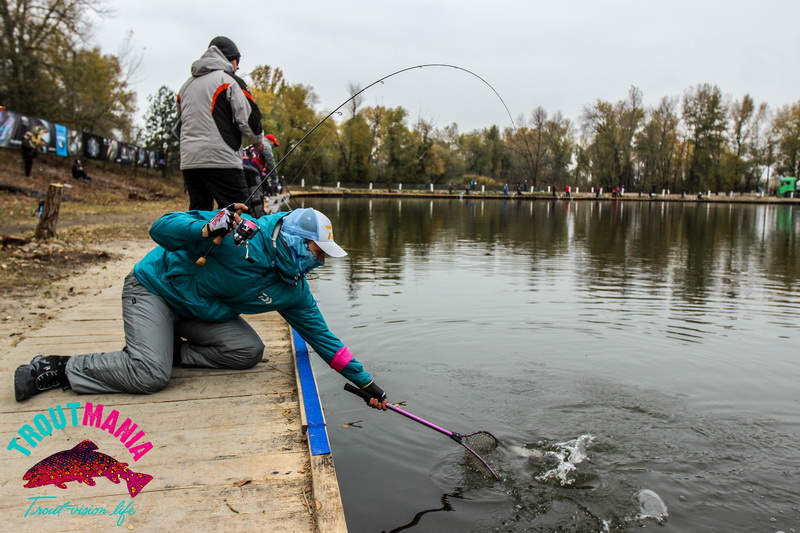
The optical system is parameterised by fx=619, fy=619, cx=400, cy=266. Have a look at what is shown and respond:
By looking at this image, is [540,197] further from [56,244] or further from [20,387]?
[20,387]

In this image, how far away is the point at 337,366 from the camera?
12.2 feet

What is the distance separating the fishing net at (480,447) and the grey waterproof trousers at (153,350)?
4.99ft

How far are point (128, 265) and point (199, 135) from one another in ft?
14.3

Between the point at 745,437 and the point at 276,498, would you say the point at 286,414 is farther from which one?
the point at 745,437

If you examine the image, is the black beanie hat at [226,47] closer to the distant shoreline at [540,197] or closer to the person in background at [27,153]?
the person in background at [27,153]

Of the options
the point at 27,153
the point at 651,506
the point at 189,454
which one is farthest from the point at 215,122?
the point at 27,153

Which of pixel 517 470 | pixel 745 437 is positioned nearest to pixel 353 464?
pixel 517 470

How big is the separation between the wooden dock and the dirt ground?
5.28 feet

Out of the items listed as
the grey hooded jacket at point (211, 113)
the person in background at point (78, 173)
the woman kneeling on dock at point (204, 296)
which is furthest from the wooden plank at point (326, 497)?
the person in background at point (78, 173)

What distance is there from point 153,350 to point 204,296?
17.6 inches

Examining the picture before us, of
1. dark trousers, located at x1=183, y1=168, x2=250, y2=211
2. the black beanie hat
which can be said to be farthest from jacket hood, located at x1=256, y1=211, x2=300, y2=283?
the black beanie hat

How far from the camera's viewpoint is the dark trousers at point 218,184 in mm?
5145

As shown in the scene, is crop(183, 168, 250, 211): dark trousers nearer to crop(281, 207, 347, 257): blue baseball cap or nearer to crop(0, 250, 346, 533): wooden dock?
crop(0, 250, 346, 533): wooden dock

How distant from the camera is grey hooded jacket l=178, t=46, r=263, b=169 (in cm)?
498
